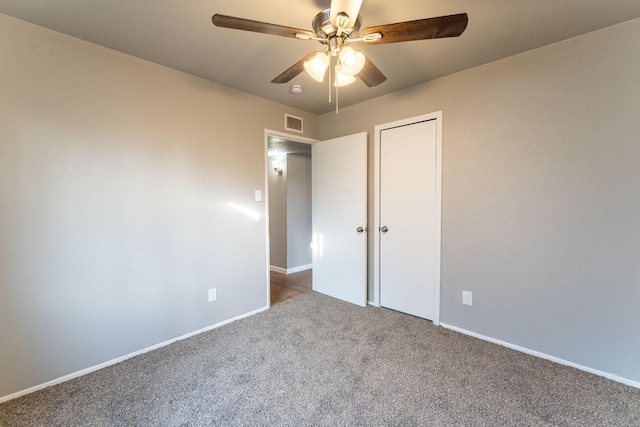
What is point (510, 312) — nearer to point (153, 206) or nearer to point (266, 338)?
point (266, 338)

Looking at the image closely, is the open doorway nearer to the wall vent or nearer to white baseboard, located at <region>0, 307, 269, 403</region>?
the wall vent

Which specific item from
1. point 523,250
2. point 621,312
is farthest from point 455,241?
point 621,312

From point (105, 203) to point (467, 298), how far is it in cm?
307

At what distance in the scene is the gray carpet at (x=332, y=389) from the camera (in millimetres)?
1491

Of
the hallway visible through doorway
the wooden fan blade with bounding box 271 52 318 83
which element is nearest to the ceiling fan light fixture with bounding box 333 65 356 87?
the wooden fan blade with bounding box 271 52 318 83

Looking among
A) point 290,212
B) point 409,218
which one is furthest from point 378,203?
point 290,212

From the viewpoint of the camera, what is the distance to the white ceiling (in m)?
1.53

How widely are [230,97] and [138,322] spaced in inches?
85.3

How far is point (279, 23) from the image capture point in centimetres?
169

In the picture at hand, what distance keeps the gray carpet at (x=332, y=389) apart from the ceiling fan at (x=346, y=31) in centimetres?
197

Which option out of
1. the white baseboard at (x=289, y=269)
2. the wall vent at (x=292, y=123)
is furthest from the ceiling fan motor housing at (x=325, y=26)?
the white baseboard at (x=289, y=269)

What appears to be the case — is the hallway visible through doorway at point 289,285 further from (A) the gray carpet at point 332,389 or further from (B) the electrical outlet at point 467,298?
(B) the electrical outlet at point 467,298

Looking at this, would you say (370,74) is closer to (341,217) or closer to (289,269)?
(341,217)

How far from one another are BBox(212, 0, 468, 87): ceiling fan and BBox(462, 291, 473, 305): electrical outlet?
2.02 m
